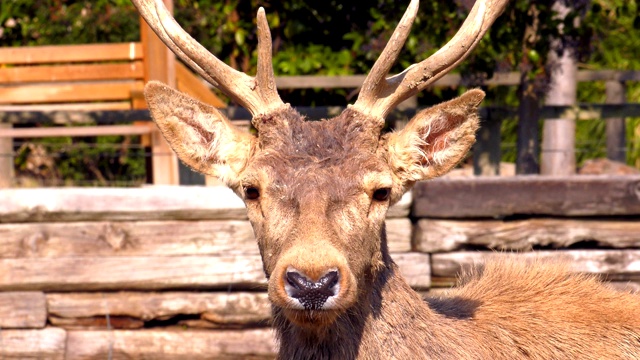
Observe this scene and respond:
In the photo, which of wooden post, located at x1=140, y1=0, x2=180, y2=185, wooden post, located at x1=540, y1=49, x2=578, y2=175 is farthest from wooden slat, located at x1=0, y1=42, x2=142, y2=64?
wooden post, located at x1=540, y1=49, x2=578, y2=175

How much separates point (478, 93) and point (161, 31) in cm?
152

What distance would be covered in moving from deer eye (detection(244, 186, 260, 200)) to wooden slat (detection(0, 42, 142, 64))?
4762 mm

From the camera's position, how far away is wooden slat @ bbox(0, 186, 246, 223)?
6961 mm

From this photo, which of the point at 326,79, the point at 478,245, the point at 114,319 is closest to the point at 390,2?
the point at 326,79

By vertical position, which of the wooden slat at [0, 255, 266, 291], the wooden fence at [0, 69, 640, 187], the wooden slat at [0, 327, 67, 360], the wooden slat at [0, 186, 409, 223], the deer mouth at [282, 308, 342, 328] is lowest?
the wooden slat at [0, 327, 67, 360]

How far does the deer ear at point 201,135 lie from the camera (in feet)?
15.1

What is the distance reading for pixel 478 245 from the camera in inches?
275

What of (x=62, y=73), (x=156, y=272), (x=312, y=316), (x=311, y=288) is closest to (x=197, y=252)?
(x=156, y=272)

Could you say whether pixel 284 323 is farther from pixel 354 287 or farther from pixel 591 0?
pixel 591 0

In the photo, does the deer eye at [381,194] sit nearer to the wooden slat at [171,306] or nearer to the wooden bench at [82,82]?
the wooden slat at [171,306]

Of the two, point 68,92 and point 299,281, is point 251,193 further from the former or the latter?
point 68,92

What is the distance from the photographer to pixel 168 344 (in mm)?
6871

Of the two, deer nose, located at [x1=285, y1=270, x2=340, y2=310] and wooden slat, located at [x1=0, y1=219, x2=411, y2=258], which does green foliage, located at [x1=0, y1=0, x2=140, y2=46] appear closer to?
wooden slat, located at [x1=0, y1=219, x2=411, y2=258]

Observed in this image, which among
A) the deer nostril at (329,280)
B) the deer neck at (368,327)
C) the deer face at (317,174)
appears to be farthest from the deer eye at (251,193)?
the deer nostril at (329,280)
